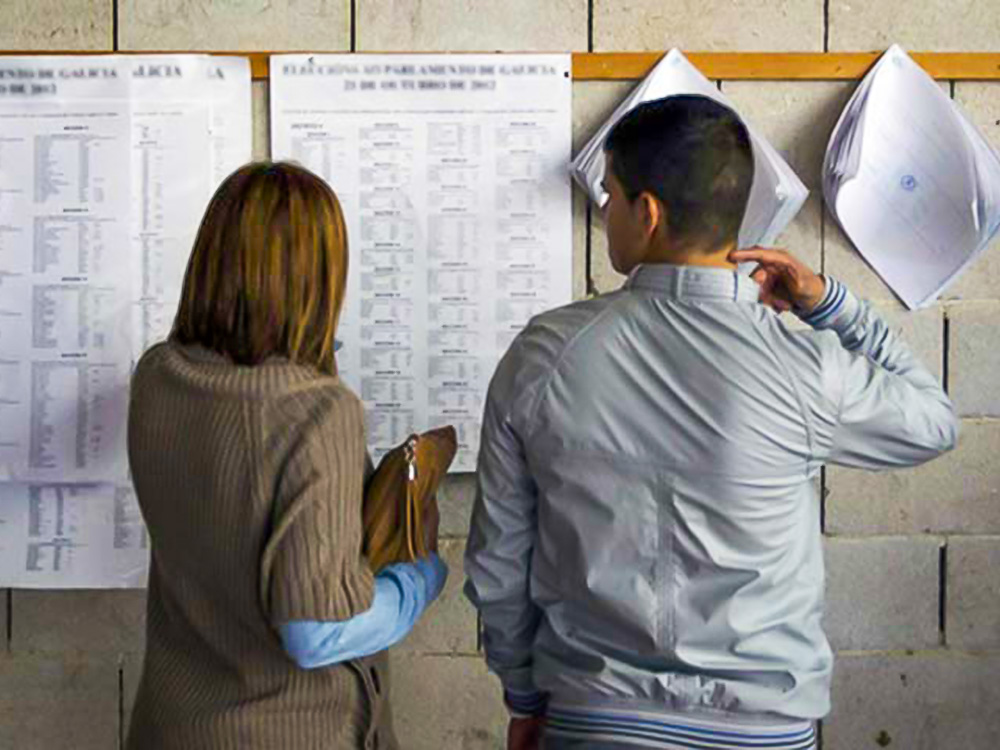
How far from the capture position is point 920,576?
204 centimetres

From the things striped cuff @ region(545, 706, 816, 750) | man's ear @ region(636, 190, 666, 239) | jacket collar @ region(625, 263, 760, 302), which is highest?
man's ear @ region(636, 190, 666, 239)

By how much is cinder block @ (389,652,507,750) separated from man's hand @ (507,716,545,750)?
1.84 ft

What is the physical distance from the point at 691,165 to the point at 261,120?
94 cm

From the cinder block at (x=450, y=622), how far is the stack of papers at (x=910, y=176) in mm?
873

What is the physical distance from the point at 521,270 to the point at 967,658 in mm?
1031

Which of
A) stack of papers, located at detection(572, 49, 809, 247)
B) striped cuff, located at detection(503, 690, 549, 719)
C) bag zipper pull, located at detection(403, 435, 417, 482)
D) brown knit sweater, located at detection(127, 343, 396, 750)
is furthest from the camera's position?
stack of papers, located at detection(572, 49, 809, 247)

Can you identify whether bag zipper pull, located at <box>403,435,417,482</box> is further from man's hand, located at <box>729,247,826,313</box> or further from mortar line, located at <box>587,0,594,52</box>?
mortar line, located at <box>587,0,594,52</box>

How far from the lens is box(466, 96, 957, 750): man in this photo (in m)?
1.28

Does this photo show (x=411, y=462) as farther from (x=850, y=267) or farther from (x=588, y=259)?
(x=850, y=267)

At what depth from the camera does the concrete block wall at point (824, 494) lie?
197cm

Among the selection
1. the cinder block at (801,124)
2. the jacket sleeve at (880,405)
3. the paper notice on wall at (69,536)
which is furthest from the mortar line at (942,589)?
the paper notice on wall at (69,536)

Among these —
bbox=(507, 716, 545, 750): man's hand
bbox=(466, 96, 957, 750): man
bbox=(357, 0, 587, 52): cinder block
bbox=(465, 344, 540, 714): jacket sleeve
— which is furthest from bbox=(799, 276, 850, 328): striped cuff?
bbox=(357, 0, 587, 52): cinder block

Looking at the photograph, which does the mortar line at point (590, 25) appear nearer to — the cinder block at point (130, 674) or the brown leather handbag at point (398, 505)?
the brown leather handbag at point (398, 505)

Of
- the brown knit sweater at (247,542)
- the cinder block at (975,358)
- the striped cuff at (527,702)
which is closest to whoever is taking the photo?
the brown knit sweater at (247,542)
